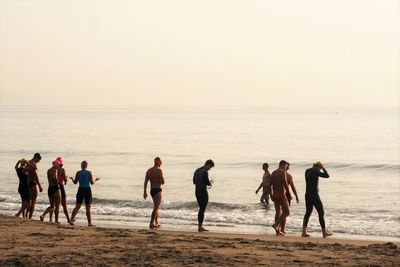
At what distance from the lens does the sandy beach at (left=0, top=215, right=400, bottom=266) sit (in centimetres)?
1116

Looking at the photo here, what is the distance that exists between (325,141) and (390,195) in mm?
41182

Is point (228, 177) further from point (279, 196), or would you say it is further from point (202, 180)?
point (279, 196)

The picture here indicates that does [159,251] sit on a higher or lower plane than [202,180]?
lower

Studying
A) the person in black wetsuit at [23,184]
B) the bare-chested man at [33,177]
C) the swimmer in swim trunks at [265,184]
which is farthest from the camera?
the swimmer in swim trunks at [265,184]

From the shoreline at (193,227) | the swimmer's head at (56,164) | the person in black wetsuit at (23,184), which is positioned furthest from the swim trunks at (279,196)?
the person in black wetsuit at (23,184)

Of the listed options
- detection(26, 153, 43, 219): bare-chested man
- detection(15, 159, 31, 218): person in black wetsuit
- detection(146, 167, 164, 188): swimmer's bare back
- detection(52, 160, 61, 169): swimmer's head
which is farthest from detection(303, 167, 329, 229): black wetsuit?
detection(15, 159, 31, 218): person in black wetsuit

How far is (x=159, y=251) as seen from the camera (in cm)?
1198

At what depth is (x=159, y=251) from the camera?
11977 mm

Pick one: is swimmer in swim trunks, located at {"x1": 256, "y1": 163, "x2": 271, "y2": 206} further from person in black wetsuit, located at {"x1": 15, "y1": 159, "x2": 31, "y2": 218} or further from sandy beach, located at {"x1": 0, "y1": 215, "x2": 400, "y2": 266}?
sandy beach, located at {"x1": 0, "y1": 215, "x2": 400, "y2": 266}

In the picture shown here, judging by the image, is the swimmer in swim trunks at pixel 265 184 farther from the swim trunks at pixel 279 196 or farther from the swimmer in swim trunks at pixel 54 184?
the swimmer in swim trunks at pixel 54 184

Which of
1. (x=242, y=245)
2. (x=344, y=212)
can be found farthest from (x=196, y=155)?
(x=242, y=245)

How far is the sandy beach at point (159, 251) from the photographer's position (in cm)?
1116

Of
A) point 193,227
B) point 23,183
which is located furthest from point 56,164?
point 193,227

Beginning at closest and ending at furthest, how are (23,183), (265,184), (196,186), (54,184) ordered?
(196,186) → (54,184) → (23,183) → (265,184)
